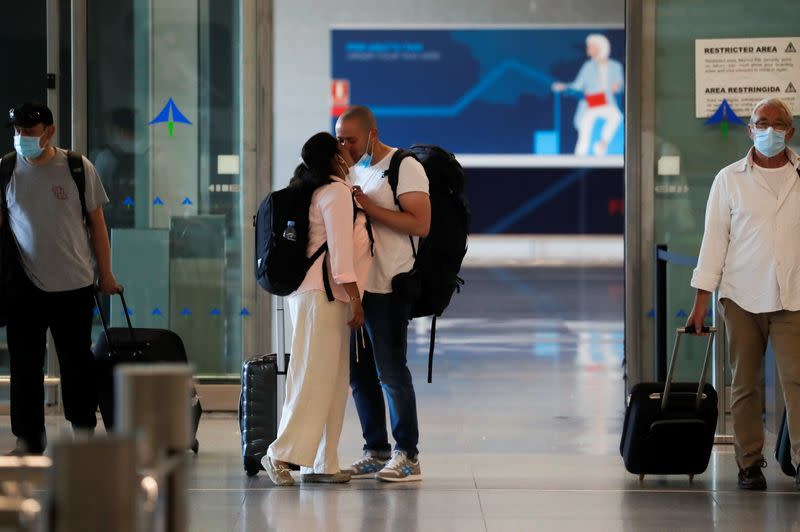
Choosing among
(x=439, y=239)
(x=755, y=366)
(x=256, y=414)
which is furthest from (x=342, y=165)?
(x=755, y=366)

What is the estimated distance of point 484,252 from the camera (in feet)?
87.9

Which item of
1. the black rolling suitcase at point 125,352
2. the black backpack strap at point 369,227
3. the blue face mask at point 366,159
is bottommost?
the black rolling suitcase at point 125,352

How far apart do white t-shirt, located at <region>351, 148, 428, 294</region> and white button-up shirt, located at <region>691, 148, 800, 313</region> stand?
3.90 feet

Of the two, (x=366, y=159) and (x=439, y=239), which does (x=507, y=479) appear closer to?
(x=439, y=239)

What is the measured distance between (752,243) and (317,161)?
1.76 metres

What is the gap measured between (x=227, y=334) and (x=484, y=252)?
63.3 feet

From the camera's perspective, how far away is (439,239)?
5.47m

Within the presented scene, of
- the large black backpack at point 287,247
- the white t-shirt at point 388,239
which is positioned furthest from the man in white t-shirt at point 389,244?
the large black backpack at point 287,247

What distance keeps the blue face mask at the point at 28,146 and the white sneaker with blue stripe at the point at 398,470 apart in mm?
1949

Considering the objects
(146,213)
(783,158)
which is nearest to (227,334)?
(146,213)

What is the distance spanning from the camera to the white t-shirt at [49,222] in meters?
5.48

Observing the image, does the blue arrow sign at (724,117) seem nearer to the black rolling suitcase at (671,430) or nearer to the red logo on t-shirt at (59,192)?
the black rolling suitcase at (671,430)

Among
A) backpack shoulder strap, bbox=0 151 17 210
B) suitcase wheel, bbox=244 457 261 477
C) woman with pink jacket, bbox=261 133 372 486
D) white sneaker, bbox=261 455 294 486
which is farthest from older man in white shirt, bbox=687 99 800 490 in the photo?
backpack shoulder strap, bbox=0 151 17 210

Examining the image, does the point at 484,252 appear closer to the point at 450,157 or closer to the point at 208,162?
the point at 208,162
